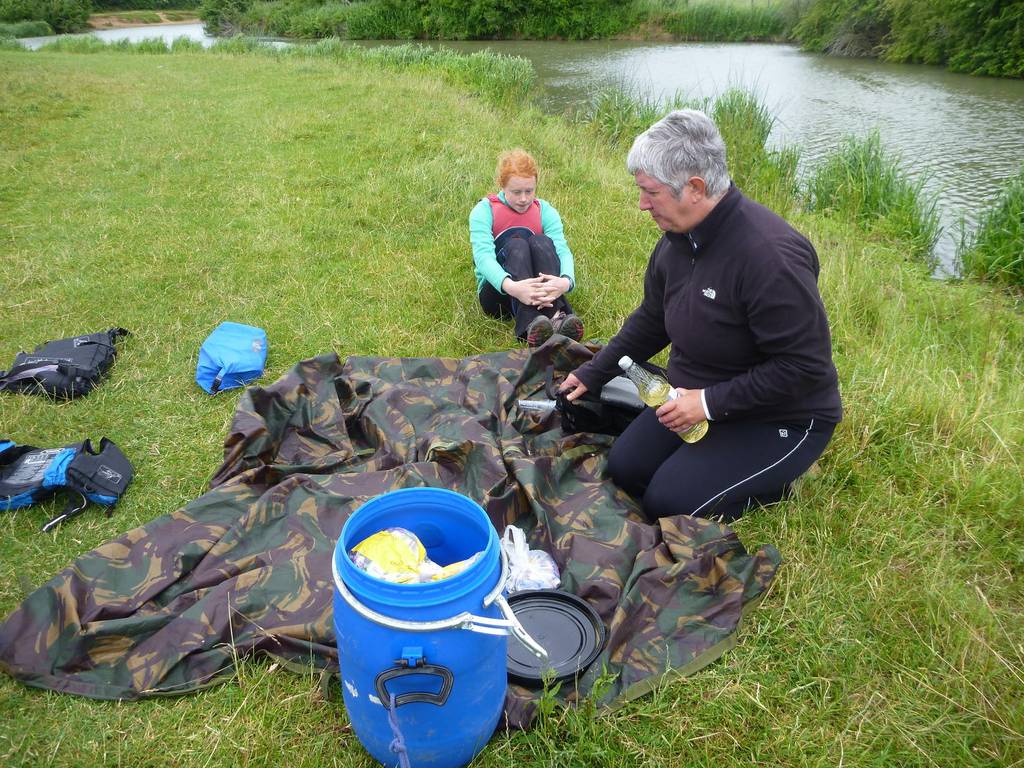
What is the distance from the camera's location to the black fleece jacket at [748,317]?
2.35m

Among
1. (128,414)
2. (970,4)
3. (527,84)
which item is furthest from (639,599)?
(970,4)

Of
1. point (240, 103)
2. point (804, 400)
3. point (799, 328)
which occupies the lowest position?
point (240, 103)

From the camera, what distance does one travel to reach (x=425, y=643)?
62.5 inches

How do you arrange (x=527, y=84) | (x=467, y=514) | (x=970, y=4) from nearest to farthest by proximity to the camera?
1. (x=467, y=514)
2. (x=527, y=84)
3. (x=970, y=4)

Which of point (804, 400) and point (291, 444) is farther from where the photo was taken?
point (291, 444)

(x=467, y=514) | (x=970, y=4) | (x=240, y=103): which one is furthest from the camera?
(x=970, y=4)

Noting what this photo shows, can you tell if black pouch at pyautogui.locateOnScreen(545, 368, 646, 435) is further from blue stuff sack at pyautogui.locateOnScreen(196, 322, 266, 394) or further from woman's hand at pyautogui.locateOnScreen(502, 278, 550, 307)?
blue stuff sack at pyautogui.locateOnScreen(196, 322, 266, 394)

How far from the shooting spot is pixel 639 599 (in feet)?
7.63

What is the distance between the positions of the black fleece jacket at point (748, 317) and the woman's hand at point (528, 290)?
4.04 ft

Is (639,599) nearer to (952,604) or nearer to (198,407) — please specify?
(952,604)

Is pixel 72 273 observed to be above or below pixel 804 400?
below

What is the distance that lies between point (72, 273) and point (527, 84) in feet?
31.5

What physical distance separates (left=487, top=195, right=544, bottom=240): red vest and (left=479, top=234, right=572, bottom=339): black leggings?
15 centimetres

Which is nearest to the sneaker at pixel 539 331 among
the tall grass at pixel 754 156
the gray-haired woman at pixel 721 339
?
the gray-haired woman at pixel 721 339
